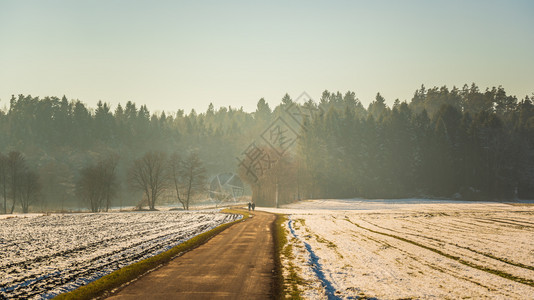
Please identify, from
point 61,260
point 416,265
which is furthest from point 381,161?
point 61,260

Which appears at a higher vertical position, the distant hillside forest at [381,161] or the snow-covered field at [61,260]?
the distant hillside forest at [381,161]

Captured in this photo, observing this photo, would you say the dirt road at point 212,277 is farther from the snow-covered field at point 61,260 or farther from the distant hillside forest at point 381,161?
the distant hillside forest at point 381,161

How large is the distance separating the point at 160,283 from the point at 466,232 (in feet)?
88.1

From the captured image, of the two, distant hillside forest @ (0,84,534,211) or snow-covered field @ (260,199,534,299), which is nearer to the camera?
snow-covered field @ (260,199,534,299)

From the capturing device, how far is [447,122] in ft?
397

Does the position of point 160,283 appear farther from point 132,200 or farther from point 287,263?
point 132,200

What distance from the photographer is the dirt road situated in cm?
1350

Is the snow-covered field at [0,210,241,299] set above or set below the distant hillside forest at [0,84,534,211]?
below

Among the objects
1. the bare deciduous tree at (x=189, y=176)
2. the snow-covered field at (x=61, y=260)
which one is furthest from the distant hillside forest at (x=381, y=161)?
the snow-covered field at (x=61, y=260)

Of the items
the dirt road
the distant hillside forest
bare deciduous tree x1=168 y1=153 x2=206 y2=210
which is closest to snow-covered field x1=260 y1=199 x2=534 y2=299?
the dirt road

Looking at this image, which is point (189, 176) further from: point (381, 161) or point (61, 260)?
point (61, 260)

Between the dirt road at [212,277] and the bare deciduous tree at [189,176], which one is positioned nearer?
the dirt road at [212,277]

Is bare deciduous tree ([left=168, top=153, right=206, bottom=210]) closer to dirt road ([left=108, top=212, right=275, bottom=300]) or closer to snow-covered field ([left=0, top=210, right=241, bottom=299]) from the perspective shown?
snow-covered field ([left=0, top=210, right=241, bottom=299])

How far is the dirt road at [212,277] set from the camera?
13500 mm
